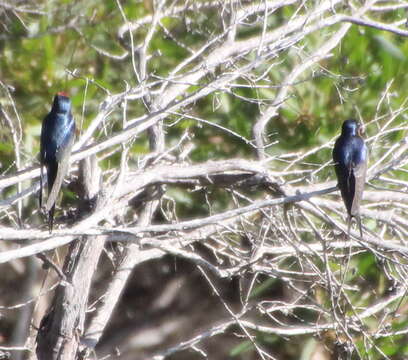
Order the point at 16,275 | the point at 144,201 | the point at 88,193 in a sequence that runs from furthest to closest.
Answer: the point at 16,275 → the point at 144,201 → the point at 88,193

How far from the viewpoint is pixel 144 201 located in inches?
229

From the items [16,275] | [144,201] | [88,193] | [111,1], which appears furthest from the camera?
[16,275]

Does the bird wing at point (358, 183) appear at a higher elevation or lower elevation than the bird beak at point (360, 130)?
higher

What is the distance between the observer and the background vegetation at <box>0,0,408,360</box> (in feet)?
17.2

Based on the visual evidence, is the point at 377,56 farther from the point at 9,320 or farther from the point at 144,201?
the point at 9,320

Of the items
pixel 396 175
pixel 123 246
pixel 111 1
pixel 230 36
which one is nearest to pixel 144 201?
pixel 123 246

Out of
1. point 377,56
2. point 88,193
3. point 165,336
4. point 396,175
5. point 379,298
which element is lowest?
point 165,336

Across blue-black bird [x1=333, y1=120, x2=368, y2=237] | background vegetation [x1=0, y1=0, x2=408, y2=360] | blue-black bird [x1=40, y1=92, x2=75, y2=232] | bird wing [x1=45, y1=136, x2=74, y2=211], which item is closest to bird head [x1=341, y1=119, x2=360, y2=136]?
blue-black bird [x1=333, y1=120, x2=368, y2=237]

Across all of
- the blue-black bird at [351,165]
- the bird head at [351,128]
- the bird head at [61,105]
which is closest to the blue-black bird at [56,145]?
the bird head at [61,105]

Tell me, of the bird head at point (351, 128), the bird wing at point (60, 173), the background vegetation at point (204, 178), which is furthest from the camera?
the bird head at point (351, 128)

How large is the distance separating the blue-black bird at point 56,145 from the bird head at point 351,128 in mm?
1664

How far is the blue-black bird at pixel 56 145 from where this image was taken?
15.7 feet

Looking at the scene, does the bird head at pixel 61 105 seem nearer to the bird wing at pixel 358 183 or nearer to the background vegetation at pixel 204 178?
the background vegetation at pixel 204 178

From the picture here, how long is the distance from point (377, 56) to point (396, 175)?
86cm
